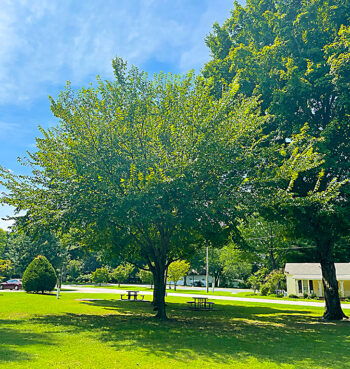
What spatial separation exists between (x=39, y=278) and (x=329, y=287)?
25.7 meters

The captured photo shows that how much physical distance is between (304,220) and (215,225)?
555 cm

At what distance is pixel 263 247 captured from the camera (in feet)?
160

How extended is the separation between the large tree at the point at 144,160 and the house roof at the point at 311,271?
94.7 feet

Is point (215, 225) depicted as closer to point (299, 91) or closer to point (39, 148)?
point (299, 91)

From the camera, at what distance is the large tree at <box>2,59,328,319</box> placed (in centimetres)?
1300

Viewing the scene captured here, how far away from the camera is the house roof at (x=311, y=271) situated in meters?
38.3

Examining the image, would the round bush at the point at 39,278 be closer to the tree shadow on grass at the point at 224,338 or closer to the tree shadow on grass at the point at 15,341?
the tree shadow on grass at the point at 224,338

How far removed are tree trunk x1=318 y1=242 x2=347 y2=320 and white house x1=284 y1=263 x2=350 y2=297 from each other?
69.9 ft

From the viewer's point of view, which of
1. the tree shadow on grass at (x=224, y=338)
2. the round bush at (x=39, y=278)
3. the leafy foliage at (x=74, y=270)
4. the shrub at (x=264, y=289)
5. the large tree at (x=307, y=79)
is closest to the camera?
the tree shadow on grass at (x=224, y=338)

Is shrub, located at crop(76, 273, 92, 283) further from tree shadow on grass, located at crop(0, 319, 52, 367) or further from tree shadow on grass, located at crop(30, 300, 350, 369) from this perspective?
tree shadow on grass, located at crop(0, 319, 52, 367)

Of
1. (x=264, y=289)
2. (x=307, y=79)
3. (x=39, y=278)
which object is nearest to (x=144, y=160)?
(x=307, y=79)

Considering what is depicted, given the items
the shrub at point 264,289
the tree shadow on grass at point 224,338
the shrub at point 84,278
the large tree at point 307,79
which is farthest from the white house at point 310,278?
the shrub at point 84,278

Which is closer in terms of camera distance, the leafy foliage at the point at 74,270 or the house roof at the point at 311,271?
the house roof at the point at 311,271

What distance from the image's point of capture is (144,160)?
512 inches
